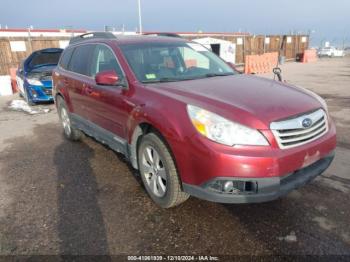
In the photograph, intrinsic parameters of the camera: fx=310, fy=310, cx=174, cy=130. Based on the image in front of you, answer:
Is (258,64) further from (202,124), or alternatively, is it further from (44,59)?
(202,124)

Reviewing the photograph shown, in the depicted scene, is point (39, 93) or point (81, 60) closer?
point (81, 60)

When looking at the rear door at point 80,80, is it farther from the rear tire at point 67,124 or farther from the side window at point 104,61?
the rear tire at point 67,124

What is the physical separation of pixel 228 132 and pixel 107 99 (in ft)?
6.34

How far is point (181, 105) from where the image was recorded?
9.72ft

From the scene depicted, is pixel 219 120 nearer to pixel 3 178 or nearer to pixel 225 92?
pixel 225 92

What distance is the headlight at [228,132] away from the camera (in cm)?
268

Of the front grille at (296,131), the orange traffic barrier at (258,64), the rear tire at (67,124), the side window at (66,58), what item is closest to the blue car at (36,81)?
the rear tire at (67,124)

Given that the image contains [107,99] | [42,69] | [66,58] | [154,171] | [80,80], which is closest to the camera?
[154,171]

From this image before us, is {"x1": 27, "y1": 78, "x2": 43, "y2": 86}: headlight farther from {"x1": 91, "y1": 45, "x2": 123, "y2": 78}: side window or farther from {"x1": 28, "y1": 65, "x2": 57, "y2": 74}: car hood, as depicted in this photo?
{"x1": 91, "y1": 45, "x2": 123, "y2": 78}: side window

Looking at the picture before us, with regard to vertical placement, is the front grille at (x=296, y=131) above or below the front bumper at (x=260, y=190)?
above

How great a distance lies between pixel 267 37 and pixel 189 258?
97.3 feet

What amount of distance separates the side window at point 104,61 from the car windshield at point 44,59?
6.55 m

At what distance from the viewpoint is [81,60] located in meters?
5.00

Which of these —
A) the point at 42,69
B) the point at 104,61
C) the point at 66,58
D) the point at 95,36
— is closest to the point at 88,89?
the point at 104,61
